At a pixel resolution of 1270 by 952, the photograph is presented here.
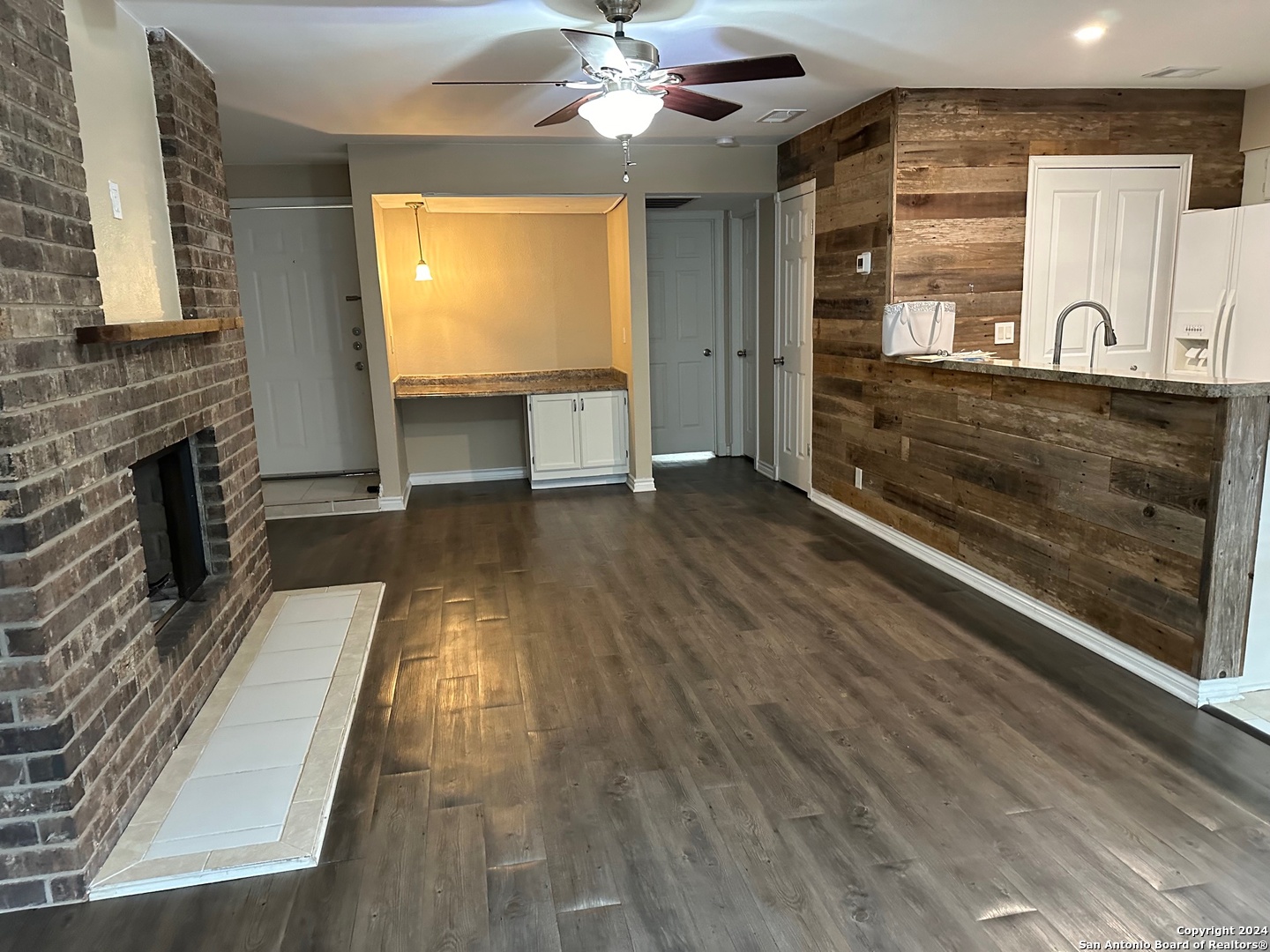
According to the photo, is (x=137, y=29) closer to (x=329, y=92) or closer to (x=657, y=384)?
(x=329, y=92)

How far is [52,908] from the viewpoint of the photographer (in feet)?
6.26

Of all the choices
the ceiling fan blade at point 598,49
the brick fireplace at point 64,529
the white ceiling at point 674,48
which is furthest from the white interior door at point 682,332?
the brick fireplace at point 64,529

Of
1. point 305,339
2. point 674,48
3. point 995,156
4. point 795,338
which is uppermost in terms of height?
point 674,48

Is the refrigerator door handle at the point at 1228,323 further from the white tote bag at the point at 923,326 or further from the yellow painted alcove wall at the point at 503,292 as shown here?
the yellow painted alcove wall at the point at 503,292

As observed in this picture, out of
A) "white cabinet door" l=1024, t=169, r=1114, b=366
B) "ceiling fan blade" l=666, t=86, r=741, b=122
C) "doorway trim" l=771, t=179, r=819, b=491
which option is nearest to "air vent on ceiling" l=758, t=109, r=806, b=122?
"doorway trim" l=771, t=179, r=819, b=491

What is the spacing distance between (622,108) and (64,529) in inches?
85.3

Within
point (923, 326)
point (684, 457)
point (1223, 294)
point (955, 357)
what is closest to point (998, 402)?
point (955, 357)

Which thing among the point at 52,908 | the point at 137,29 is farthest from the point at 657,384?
the point at 52,908

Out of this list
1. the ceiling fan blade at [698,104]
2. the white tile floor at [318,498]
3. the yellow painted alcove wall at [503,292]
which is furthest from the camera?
the yellow painted alcove wall at [503,292]

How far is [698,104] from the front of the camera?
10.9 feet

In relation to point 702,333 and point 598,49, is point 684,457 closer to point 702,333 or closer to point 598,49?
point 702,333

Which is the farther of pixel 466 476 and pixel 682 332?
pixel 682 332

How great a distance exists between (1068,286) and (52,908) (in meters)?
5.01

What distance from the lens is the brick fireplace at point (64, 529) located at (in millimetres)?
1826
